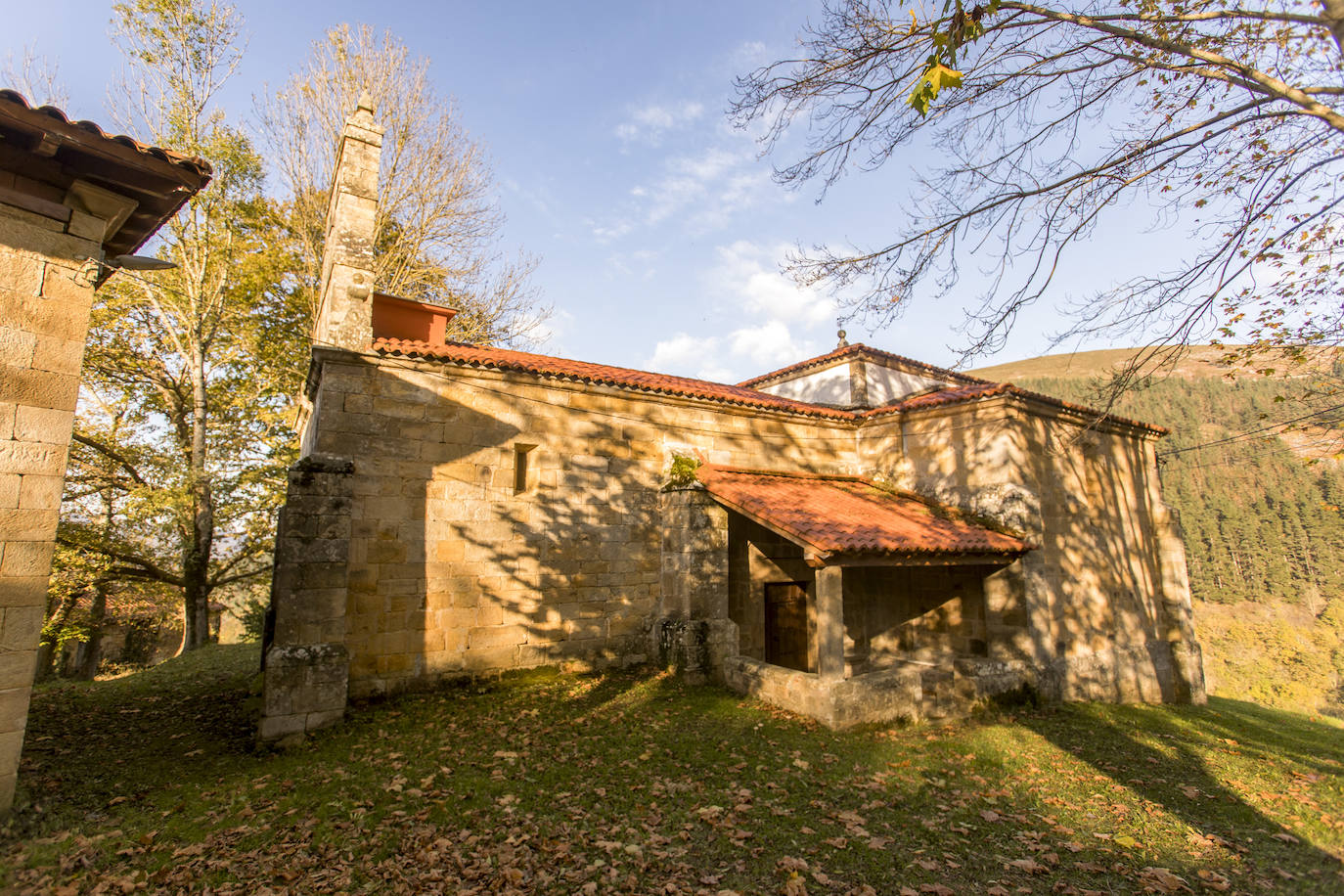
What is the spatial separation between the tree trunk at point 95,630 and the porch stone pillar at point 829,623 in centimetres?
1507

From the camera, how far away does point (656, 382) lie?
10570 mm

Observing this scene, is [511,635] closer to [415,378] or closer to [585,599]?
[585,599]

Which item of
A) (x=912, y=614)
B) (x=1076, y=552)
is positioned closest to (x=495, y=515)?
(x=912, y=614)

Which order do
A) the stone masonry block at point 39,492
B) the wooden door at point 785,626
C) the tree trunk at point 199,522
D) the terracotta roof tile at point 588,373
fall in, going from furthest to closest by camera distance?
the tree trunk at point 199,522 → the wooden door at point 785,626 → the terracotta roof tile at point 588,373 → the stone masonry block at point 39,492

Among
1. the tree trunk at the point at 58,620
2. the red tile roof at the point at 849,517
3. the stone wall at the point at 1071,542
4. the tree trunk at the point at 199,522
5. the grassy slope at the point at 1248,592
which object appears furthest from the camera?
the grassy slope at the point at 1248,592

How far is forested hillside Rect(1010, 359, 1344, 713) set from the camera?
3619 centimetres

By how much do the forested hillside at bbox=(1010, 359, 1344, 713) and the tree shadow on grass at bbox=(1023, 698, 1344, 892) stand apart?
95.3 ft

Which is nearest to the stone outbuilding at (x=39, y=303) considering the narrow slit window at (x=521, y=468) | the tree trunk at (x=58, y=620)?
the narrow slit window at (x=521, y=468)

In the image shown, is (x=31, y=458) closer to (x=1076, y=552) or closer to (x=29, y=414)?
(x=29, y=414)

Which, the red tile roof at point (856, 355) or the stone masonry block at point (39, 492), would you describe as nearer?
the stone masonry block at point (39, 492)

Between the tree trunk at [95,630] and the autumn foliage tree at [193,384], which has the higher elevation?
the autumn foliage tree at [193,384]

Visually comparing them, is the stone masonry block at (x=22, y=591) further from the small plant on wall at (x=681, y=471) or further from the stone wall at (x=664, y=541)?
the small plant on wall at (x=681, y=471)

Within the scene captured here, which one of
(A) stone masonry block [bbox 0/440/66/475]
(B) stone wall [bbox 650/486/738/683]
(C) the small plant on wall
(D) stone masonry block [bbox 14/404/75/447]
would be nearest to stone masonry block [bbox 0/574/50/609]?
(A) stone masonry block [bbox 0/440/66/475]

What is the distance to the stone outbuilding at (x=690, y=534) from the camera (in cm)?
756
